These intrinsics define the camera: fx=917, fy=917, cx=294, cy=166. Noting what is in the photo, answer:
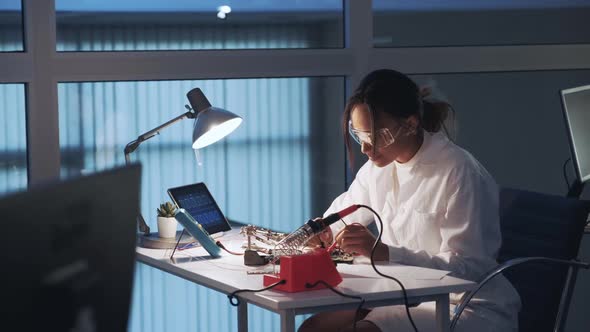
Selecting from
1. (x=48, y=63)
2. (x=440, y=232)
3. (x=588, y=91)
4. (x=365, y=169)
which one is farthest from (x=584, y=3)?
(x=48, y=63)

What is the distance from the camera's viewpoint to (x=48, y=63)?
357 cm

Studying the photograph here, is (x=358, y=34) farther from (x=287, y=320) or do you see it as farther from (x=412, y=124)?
(x=287, y=320)

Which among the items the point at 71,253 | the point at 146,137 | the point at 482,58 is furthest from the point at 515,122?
the point at 71,253

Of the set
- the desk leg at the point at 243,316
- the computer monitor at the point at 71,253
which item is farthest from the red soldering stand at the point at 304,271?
the computer monitor at the point at 71,253

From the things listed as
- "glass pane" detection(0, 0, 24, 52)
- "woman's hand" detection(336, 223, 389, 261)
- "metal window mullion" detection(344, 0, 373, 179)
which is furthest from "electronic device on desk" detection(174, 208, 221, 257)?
"metal window mullion" detection(344, 0, 373, 179)

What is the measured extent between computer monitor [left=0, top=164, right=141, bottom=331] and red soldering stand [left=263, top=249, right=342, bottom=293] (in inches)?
42.8

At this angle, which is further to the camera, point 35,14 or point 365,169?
point 35,14

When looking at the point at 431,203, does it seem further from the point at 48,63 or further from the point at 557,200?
the point at 48,63

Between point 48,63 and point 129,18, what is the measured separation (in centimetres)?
38

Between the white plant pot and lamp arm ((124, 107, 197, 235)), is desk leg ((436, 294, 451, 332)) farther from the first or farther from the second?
lamp arm ((124, 107, 197, 235))

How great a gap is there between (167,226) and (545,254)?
1.27m

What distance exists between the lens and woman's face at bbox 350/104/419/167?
289cm

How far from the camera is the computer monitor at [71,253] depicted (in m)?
1.01

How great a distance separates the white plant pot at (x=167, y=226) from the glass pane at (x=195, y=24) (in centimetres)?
86
